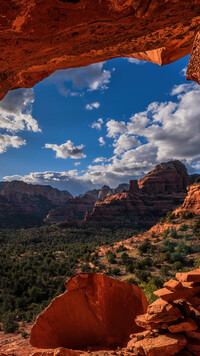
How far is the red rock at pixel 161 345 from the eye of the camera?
3264 millimetres

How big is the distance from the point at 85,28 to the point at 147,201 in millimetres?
79079

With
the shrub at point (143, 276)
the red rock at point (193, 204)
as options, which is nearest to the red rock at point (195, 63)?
the shrub at point (143, 276)

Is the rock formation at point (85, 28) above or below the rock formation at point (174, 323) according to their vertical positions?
above

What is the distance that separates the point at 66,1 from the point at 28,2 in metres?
0.67

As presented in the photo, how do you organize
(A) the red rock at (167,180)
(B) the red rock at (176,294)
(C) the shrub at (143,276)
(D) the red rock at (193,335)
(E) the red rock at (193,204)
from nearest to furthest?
(D) the red rock at (193,335), (B) the red rock at (176,294), (C) the shrub at (143,276), (E) the red rock at (193,204), (A) the red rock at (167,180)

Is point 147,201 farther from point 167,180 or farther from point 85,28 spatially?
point 85,28

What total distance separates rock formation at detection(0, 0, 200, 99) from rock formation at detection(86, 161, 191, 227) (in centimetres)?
6255

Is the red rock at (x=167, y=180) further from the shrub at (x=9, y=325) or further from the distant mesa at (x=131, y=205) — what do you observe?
the shrub at (x=9, y=325)

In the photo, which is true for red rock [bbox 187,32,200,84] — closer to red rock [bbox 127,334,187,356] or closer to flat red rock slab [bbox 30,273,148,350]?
red rock [bbox 127,334,187,356]

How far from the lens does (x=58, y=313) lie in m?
5.79

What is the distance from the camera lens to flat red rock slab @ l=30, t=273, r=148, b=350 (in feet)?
17.9

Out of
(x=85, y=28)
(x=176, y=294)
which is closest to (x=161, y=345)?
(x=176, y=294)

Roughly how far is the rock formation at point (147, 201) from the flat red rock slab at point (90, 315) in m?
59.0

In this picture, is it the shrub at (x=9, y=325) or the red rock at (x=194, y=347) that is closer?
the red rock at (x=194, y=347)
